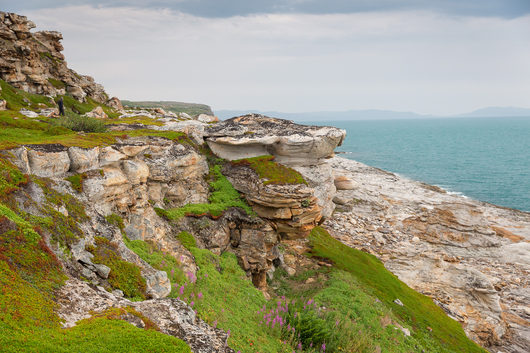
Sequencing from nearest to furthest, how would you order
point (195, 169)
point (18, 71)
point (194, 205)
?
point (194, 205), point (195, 169), point (18, 71)

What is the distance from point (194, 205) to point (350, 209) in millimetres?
35240

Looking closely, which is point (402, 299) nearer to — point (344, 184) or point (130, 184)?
point (130, 184)

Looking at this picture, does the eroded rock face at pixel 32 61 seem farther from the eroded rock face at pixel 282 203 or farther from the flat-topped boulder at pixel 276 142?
the eroded rock face at pixel 282 203

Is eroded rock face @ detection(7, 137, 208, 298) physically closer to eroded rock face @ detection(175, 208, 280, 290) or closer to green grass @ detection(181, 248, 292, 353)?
green grass @ detection(181, 248, 292, 353)

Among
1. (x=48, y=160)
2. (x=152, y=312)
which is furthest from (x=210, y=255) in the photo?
(x=152, y=312)

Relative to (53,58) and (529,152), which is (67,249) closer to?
(53,58)

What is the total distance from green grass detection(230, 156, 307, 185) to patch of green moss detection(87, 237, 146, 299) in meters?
12.0

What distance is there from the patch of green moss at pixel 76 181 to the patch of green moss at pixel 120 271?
13.1ft

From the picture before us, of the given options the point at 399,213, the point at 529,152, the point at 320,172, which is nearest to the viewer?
the point at 320,172

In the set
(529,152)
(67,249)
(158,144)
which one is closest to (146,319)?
(67,249)

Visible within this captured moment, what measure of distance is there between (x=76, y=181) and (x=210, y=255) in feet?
26.4

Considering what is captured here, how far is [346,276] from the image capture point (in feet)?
82.4

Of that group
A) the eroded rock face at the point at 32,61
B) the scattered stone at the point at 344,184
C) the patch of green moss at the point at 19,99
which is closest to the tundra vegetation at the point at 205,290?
the patch of green moss at the point at 19,99

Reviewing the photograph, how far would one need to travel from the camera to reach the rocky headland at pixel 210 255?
8.43 meters
